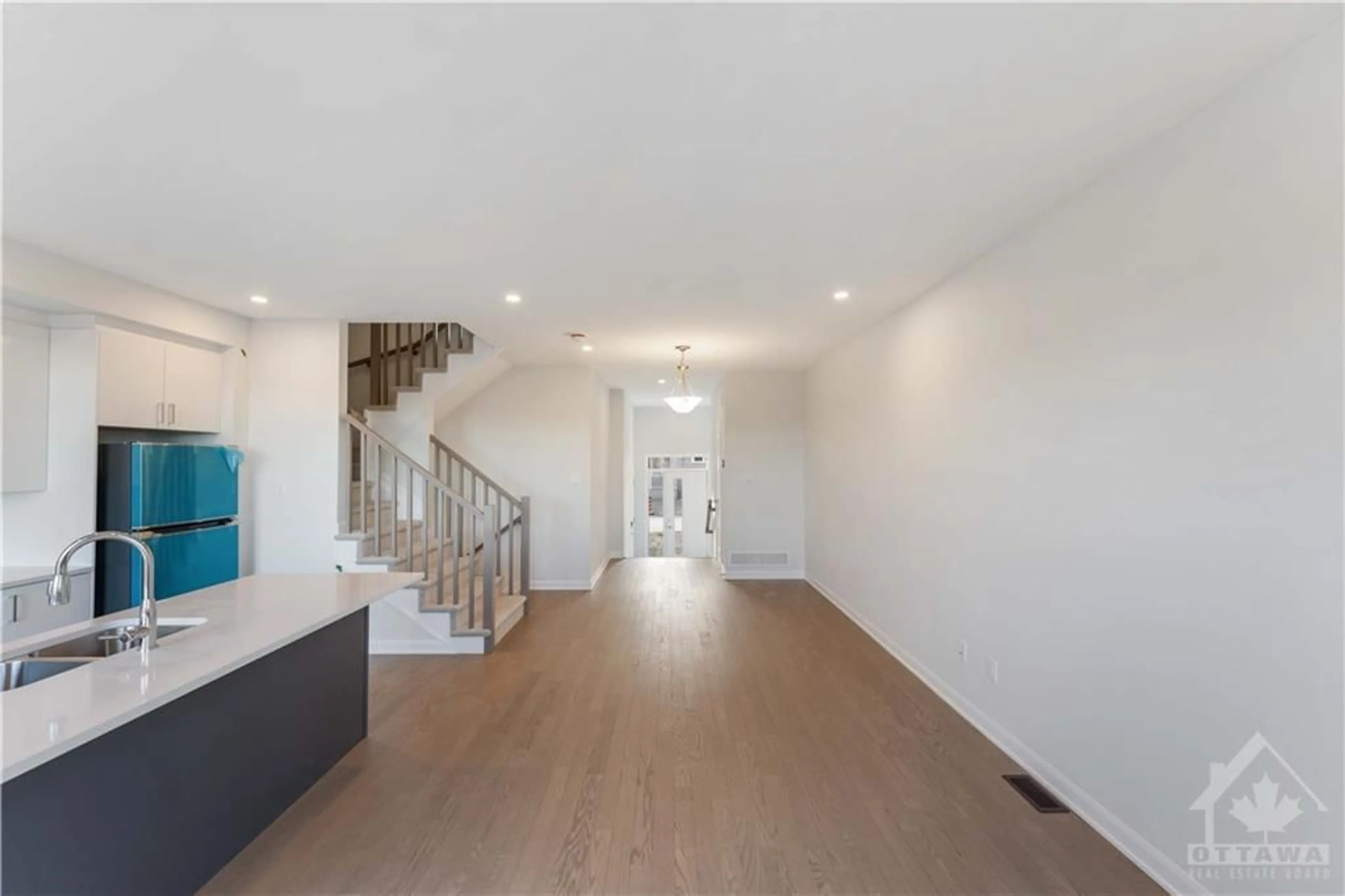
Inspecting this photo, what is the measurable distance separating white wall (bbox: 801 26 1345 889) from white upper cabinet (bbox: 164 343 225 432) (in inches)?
201

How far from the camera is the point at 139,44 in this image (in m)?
1.64

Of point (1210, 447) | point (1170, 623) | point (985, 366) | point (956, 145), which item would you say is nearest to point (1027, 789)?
point (1170, 623)

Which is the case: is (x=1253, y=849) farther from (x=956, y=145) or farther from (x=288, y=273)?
(x=288, y=273)

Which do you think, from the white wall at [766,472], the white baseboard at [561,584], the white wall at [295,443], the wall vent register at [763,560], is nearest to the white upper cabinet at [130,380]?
the white wall at [295,443]

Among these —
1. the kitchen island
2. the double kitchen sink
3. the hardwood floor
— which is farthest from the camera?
the hardwood floor

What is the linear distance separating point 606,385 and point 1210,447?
7.28 metres

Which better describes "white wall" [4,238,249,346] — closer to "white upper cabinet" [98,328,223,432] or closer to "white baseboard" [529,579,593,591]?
"white upper cabinet" [98,328,223,432]

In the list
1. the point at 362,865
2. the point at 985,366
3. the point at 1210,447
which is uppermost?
the point at 985,366

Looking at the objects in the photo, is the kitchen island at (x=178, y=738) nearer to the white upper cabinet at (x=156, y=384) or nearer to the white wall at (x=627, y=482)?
the white upper cabinet at (x=156, y=384)

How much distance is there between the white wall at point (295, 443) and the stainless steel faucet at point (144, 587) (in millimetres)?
2737

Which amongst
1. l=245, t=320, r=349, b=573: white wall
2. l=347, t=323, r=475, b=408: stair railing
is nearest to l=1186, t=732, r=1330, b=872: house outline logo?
l=245, t=320, r=349, b=573: white wall

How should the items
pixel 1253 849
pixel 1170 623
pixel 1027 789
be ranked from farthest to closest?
pixel 1027 789, pixel 1170 623, pixel 1253 849

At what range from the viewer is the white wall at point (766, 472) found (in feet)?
24.8

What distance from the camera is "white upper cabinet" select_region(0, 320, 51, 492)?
3264 mm
